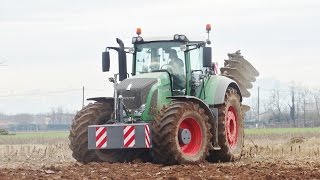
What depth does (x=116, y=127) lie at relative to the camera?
13.3 metres

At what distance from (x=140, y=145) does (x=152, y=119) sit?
37.9 inches

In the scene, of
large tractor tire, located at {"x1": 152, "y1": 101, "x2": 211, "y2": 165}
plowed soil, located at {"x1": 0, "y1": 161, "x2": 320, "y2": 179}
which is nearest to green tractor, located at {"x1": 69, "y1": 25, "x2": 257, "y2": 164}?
large tractor tire, located at {"x1": 152, "y1": 101, "x2": 211, "y2": 165}

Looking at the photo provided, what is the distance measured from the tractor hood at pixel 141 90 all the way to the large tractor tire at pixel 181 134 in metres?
0.62

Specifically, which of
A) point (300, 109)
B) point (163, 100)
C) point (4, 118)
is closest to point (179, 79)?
point (163, 100)

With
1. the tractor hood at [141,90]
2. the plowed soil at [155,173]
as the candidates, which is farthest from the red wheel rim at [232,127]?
the plowed soil at [155,173]

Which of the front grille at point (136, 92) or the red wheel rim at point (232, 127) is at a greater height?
the front grille at point (136, 92)

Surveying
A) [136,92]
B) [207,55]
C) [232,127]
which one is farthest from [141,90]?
[232,127]

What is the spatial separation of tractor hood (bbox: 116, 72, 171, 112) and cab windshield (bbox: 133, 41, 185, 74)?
20.3 inches

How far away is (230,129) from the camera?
16328 mm

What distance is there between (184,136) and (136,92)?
53.4 inches

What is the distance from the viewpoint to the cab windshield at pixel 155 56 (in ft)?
48.0

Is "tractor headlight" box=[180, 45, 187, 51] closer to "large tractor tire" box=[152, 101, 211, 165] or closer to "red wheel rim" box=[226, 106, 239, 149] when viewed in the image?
"large tractor tire" box=[152, 101, 211, 165]

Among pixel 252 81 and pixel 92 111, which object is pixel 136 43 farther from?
pixel 252 81

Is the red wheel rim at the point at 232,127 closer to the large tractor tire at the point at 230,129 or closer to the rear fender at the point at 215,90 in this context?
the large tractor tire at the point at 230,129
